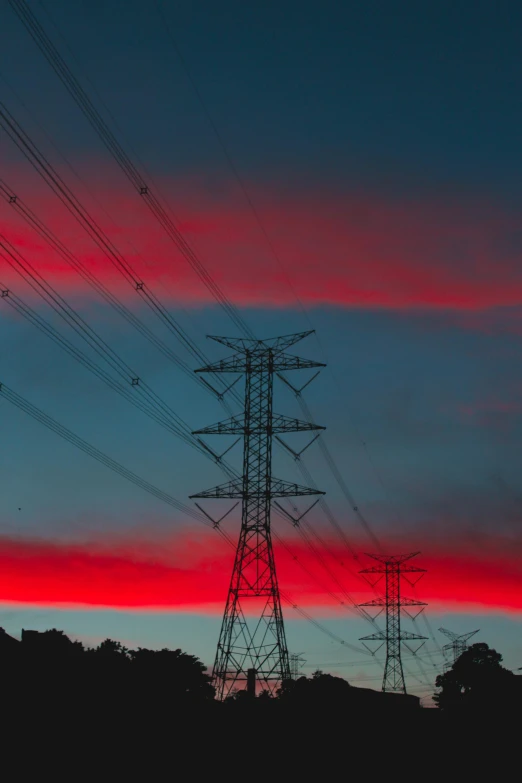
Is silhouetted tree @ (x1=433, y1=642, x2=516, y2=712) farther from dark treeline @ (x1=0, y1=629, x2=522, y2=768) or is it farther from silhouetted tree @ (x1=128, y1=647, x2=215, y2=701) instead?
dark treeline @ (x1=0, y1=629, x2=522, y2=768)

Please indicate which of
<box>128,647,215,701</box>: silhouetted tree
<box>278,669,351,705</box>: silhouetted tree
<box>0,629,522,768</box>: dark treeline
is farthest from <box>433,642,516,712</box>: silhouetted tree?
<box>0,629,522,768</box>: dark treeline

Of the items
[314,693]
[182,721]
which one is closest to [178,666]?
[314,693]

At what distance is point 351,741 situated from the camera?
6669 cm

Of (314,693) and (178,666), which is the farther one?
(178,666)

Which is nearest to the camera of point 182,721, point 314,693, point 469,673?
point 182,721

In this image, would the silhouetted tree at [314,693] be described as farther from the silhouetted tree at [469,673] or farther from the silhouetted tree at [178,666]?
Answer: the silhouetted tree at [469,673]

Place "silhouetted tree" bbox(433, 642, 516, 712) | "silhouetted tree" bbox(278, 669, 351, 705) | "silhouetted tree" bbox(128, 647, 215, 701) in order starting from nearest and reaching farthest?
"silhouetted tree" bbox(278, 669, 351, 705) → "silhouetted tree" bbox(128, 647, 215, 701) → "silhouetted tree" bbox(433, 642, 516, 712)

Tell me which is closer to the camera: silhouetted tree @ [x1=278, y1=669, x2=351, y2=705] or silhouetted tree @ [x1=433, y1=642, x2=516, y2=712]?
silhouetted tree @ [x1=278, y1=669, x2=351, y2=705]

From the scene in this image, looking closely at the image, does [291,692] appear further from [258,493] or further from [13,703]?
[13,703]

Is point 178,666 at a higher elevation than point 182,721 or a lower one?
higher

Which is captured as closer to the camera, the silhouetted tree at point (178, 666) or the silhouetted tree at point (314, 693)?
the silhouetted tree at point (314, 693)

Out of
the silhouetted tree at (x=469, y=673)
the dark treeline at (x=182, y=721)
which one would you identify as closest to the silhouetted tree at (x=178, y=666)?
the dark treeline at (x=182, y=721)

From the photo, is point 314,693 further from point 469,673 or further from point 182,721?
point 469,673

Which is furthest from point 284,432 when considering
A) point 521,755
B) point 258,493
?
point 521,755
